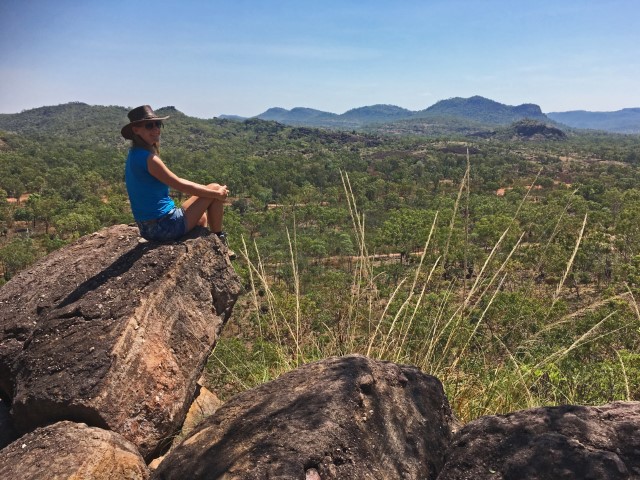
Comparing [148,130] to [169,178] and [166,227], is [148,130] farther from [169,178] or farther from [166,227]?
[166,227]

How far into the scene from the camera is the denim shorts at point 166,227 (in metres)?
3.95

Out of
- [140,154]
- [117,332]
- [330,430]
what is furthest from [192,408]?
[330,430]

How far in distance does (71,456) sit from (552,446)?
233 cm

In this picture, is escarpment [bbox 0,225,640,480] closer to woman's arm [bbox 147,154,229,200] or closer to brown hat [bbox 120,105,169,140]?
woman's arm [bbox 147,154,229,200]

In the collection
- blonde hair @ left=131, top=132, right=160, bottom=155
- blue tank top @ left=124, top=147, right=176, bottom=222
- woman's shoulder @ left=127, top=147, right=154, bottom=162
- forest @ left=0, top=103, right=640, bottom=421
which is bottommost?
forest @ left=0, top=103, right=640, bottom=421

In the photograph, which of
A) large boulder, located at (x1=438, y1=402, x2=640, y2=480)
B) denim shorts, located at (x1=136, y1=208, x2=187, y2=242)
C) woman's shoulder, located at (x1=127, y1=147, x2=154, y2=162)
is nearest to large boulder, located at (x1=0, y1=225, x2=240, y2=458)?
denim shorts, located at (x1=136, y1=208, x2=187, y2=242)

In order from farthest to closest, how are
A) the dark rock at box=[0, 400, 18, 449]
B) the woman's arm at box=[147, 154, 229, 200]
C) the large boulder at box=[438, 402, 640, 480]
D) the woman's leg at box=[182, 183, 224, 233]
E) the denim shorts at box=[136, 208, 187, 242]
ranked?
the woman's leg at box=[182, 183, 224, 233]
the denim shorts at box=[136, 208, 187, 242]
the woman's arm at box=[147, 154, 229, 200]
the dark rock at box=[0, 400, 18, 449]
the large boulder at box=[438, 402, 640, 480]

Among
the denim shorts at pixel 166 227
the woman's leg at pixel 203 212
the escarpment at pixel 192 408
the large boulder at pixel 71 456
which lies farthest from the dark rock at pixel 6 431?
the woman's leg at pixel 203 212

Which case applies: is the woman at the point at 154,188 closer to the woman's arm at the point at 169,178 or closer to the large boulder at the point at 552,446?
the woman's arm at the point at 169,178

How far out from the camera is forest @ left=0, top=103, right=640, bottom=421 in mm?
2564

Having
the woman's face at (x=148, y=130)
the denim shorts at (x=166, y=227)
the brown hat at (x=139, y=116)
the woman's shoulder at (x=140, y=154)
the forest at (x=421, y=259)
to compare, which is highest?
the brown hat at (x=139, y=116)

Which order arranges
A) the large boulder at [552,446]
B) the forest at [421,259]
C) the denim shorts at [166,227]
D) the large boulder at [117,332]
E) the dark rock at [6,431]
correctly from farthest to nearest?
1. the denim shorts at [166,227]
2. the dark rock at [6,431]
3. the large boulder at [117,332]
4. the forest at [421,259]
5. the large boulder at [552,446]

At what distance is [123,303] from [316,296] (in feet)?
70.2

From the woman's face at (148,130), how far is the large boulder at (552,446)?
329cm
